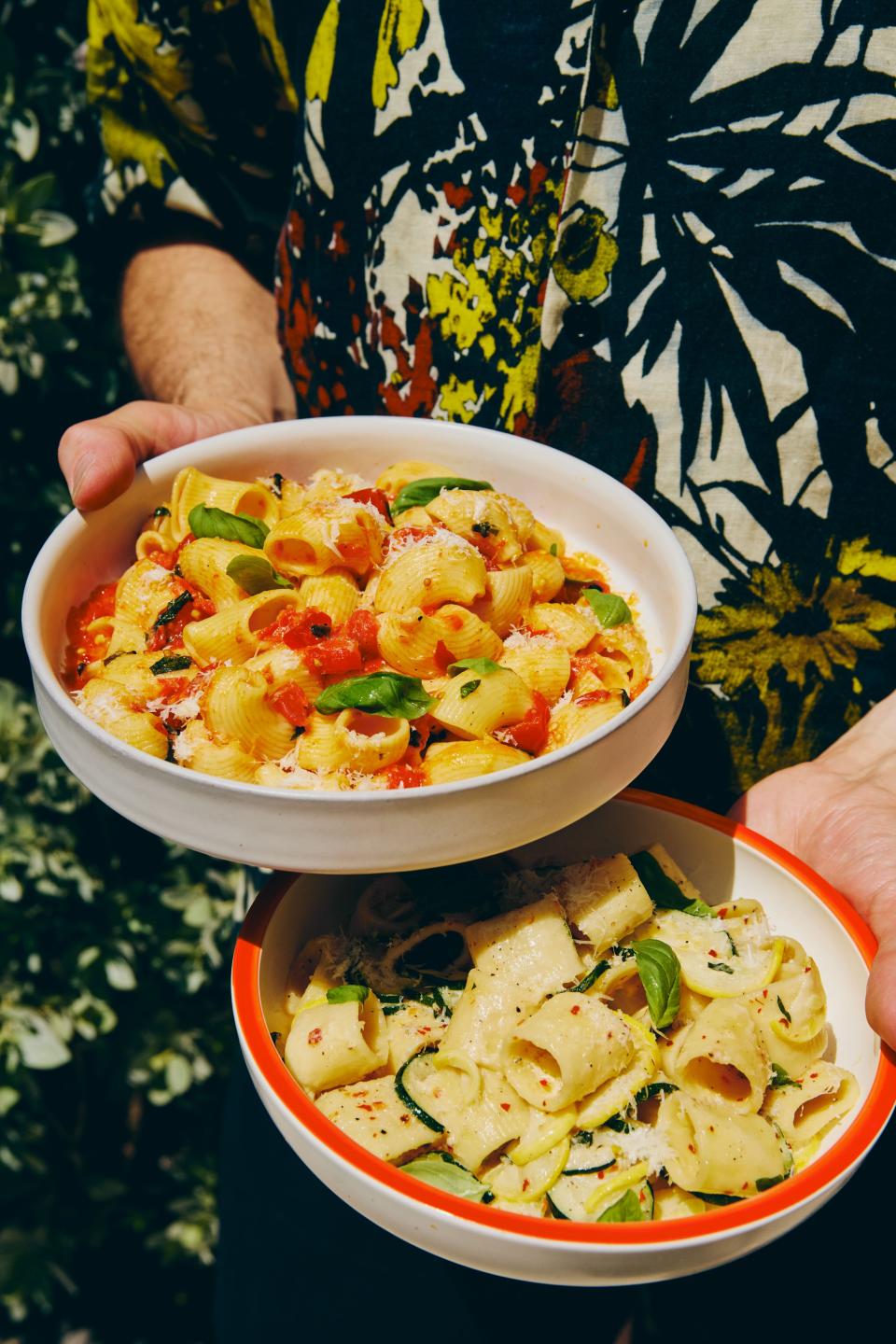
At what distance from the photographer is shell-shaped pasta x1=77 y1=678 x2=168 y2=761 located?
1.50 meters

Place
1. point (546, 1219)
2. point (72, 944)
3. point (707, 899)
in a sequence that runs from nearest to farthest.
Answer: point (546, 1219) < point (707, 899) < point (72, 944)

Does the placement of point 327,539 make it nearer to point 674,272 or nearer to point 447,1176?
point 674,272

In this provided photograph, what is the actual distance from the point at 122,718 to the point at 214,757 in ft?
0.45

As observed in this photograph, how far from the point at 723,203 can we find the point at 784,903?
3.78 ft

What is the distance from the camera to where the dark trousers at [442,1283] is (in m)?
2.16

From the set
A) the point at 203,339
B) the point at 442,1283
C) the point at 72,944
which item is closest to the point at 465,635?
the point at 442,1283

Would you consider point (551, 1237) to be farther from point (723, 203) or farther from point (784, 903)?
point (723, 203)

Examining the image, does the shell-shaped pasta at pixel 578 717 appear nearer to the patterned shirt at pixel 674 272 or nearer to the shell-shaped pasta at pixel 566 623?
the shell-shaped pasta at pixel 566 623

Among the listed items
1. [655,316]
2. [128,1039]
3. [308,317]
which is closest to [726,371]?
[655,316]

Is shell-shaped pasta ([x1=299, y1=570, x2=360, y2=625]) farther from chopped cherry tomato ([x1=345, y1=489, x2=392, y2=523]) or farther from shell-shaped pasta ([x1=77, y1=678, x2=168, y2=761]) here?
shell-shaped pasta ([x1=77, y1=678, x2=168, y2=761])

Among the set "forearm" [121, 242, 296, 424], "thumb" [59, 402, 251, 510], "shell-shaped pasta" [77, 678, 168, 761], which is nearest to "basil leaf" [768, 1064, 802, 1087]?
"shell-shaped pasta" [77, 678, 168, 761]

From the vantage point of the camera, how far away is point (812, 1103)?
62.5 inches

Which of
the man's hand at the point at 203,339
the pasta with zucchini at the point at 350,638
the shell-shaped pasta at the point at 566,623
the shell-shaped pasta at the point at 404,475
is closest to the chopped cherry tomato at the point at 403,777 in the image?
the pasta with zucchini at the point at 350,638

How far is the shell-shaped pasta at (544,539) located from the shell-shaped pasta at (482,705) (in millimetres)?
450
